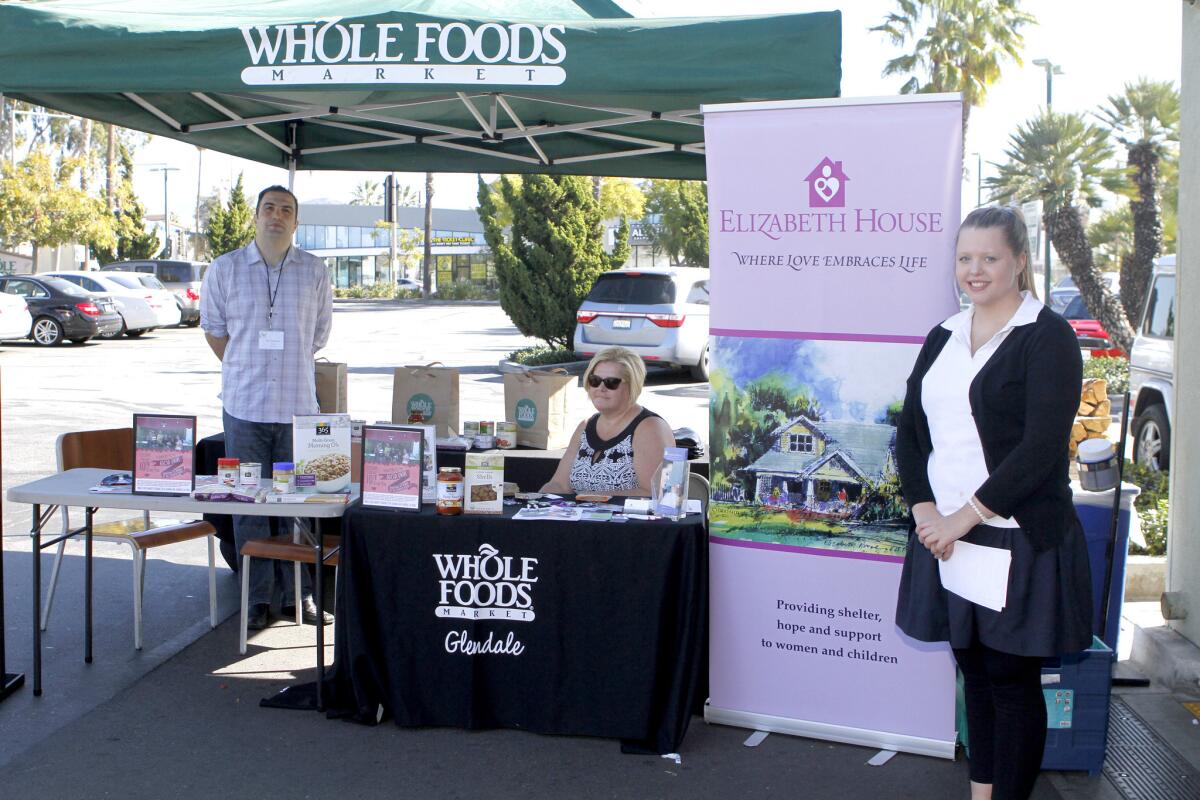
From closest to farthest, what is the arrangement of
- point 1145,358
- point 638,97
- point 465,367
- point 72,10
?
point 72,10 < point 638,97 < point 1145,358 < point 465,367

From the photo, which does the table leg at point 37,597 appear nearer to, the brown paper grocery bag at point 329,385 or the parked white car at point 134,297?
the brown paper grocery bag at point 329,385

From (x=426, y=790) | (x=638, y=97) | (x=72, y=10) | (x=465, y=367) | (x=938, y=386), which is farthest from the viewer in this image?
(x=465, y=367)

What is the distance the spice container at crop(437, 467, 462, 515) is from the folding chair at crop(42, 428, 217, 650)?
170cm

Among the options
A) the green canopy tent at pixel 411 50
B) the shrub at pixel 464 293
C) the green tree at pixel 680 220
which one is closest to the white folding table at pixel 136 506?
the green canopy tent at pixel 411 50

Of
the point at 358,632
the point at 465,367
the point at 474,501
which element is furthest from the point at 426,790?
the point at 465,367

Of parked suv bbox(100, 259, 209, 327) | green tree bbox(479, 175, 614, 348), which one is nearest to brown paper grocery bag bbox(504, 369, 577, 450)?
green tree bbox(479, 175, 614, 348)

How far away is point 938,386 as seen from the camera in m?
2.98

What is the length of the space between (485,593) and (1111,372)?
13236 mm

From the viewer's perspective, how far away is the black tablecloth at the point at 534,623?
3865 mm

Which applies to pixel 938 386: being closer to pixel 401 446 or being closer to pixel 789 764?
pixel 789 764

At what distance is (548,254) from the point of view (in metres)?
17.8

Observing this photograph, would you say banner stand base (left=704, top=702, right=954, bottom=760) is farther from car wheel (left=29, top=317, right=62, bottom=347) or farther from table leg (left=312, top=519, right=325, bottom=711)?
car wheel (left=29, top=317, right=62, bottom=347)

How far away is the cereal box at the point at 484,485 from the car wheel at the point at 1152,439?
607 centimetres

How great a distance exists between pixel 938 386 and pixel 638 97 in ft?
8.24
